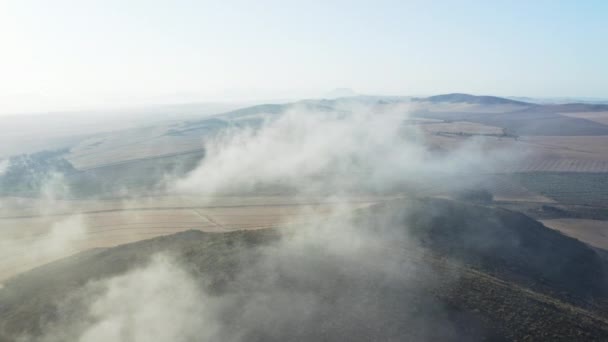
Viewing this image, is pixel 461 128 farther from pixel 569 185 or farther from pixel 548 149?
pixel 569 185

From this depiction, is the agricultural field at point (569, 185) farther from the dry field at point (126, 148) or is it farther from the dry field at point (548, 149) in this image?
the dry field at point (126, 148)

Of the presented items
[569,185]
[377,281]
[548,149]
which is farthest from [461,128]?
[377,281]

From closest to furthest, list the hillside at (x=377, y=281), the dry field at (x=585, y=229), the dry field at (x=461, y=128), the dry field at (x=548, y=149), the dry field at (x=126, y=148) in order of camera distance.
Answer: the hillside at (x=377, y=281) → the dry field at (x=585, y=229) → the dry field at (x=548, y=149) → the dry field at (x=126, y=148) → the dry field at (x=461, y=128)

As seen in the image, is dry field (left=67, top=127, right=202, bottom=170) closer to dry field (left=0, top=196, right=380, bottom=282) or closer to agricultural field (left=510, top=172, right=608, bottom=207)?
dry field (left=0, top=196, right=380, bottom=282)

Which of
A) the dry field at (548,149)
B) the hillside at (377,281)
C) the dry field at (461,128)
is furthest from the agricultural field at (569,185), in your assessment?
the dry field at (461,128)

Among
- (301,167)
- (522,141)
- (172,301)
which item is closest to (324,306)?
(172,301)

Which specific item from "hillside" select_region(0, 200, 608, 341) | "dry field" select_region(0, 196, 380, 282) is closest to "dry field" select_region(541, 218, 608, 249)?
"hillside" select_region(0, 200, 608, 341)

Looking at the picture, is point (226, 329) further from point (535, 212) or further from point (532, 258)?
point (535, 212)
